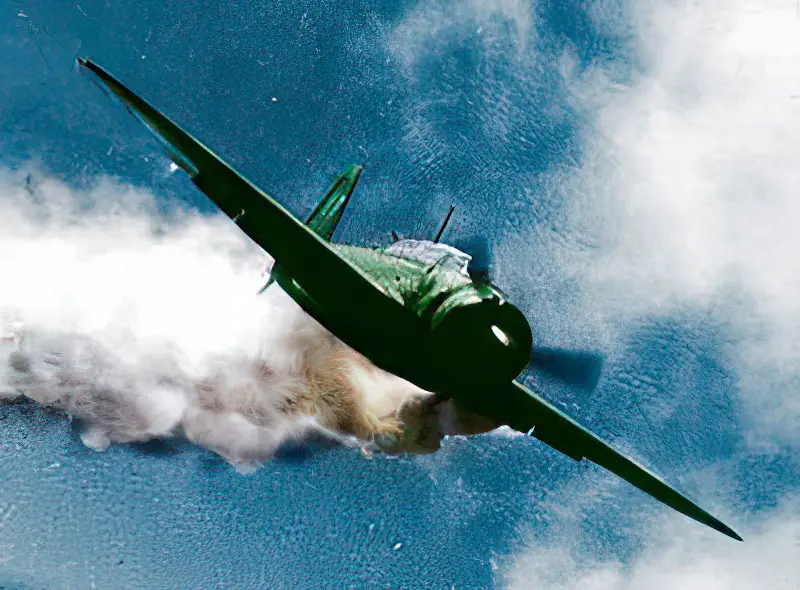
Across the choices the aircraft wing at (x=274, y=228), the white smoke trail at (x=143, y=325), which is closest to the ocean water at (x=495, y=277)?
the white smoke trail at (x=143, y=325)

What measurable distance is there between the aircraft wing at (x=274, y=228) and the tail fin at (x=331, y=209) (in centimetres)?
177

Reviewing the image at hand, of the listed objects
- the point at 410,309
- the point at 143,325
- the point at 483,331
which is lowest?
the point at 143,325

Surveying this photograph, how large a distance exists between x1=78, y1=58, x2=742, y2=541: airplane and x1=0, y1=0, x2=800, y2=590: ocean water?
1297 mm

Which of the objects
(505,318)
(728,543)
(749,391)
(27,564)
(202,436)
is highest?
(749,391)

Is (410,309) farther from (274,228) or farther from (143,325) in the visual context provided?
(143,325)

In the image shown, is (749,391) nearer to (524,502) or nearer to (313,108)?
(524,502)

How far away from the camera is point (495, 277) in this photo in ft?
29.5

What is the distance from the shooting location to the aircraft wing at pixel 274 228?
5652 millimetres

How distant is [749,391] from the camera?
9.10m

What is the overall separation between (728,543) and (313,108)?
25.3 feet

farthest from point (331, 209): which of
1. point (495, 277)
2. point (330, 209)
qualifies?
point (495, 277)

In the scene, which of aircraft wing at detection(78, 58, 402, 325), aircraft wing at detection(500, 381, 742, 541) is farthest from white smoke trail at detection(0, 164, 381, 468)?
aircraft wing at detection(500, 381, 742, 541)

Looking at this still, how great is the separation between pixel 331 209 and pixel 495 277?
2.22 m

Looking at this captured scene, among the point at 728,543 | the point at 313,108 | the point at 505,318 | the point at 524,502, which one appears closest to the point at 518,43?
the point at 313,108
